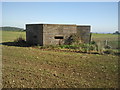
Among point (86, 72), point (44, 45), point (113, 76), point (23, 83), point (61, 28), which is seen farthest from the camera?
point (61, 28)

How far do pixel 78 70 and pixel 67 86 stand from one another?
5.67 feet

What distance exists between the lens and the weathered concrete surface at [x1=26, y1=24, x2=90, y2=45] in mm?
13719

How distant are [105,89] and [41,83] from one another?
1.97 m

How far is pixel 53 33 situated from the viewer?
14180 millimetres

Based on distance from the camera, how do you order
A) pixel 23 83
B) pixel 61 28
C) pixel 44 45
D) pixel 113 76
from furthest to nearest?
pixel 61 28 < pixel 44 45 < pixel 113 76 < pixel 23 83

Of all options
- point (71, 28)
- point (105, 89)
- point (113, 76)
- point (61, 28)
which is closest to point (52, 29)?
point (61, 28)

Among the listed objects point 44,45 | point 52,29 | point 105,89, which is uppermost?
point 52,29

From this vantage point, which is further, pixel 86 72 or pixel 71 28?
pixel 71 28

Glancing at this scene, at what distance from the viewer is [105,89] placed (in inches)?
161

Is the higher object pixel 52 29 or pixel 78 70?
pixel 52 29

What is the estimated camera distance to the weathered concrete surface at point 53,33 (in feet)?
45.0

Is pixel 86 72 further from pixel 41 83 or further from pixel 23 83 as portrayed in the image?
pixel 23 83

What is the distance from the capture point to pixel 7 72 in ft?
17.8

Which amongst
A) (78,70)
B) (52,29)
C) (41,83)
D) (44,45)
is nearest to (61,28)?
(52,29)
